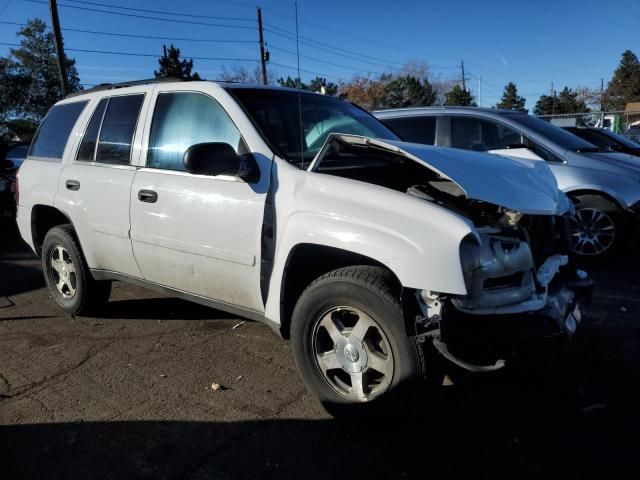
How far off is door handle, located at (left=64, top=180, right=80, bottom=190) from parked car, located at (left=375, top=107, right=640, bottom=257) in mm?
4171

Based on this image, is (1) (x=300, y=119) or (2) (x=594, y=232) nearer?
(1) (x=300, y=119)

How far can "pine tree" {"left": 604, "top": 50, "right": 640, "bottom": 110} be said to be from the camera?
2680 inches

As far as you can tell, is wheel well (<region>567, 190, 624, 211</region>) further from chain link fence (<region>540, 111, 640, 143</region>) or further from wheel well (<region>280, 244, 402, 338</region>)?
chain link fence (<region>540, 111, 640, 143</region>)

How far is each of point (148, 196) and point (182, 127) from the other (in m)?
0.54

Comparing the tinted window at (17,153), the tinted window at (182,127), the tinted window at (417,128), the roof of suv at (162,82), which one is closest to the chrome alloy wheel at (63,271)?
the roof of suv at (162,82)

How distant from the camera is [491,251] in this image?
254cm

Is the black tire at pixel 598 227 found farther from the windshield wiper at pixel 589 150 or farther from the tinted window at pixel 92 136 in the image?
the tinted window at pixel 92 136

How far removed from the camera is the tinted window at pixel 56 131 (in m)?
4.74

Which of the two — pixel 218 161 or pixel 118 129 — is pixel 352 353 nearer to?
pixel 218 161

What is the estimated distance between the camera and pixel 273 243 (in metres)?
3.09

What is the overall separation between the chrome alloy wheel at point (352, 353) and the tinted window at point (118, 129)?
216 cm

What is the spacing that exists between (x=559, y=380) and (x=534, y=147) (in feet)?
13.2

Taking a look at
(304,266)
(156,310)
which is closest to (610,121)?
(156,310)

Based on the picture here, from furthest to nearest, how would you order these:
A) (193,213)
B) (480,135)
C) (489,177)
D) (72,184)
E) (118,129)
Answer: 1. (480,135)
2. (72,184)
3. (118,129)
4. (193,213)
5. (489,177)
